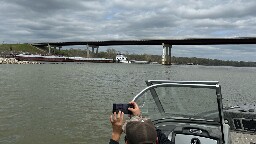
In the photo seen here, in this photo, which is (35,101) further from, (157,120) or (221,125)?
(221,125)

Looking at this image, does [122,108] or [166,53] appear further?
[166,53]

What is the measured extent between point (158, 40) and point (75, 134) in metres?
112

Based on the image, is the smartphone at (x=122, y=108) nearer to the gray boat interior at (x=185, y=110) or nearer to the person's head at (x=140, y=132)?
the person's head at (x=140, y=132)

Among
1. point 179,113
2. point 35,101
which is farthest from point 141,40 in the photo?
point 179,113

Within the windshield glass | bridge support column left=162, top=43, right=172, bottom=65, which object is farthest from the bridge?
the windshield glass

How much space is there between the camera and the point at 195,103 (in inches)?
268

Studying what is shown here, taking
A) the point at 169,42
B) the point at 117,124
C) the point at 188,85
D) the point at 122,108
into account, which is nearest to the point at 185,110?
Answer: the point at 188,85

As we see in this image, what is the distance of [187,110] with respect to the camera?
6980mm

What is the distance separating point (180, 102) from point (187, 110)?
0.23 metres

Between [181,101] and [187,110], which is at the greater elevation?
[181,101]

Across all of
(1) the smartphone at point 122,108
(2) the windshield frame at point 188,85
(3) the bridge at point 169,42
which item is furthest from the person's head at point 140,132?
(3) the bridge at point 169,42

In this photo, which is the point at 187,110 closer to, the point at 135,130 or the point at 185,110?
the point at 185,110

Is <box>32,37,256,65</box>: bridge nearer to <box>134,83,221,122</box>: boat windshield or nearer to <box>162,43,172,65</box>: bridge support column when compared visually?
<box>162,43,172,65</box>: bridge support column

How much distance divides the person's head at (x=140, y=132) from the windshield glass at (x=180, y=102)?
9.74 ft
